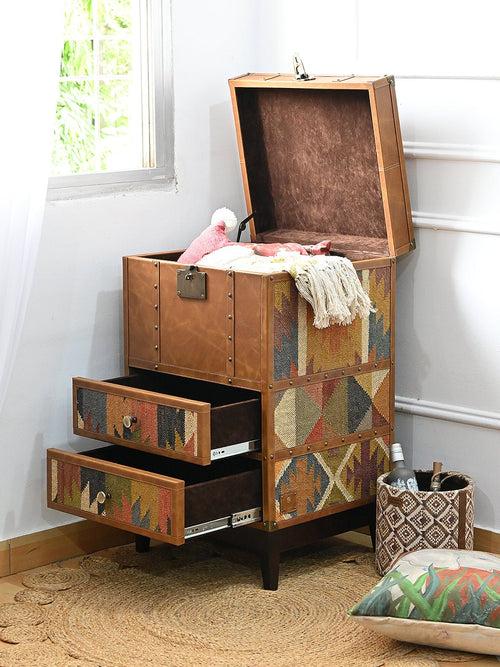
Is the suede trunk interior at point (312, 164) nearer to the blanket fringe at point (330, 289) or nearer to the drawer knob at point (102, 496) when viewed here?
the blanket fringe at point (330, 289)

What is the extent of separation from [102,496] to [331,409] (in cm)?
62

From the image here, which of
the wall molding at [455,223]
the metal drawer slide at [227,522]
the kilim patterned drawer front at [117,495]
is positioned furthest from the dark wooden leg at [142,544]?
the wall molding at [455,223]

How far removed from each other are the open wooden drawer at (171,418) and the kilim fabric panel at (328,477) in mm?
140

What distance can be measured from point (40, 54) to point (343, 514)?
1398mm

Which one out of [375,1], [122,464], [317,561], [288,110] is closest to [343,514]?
[317,561]

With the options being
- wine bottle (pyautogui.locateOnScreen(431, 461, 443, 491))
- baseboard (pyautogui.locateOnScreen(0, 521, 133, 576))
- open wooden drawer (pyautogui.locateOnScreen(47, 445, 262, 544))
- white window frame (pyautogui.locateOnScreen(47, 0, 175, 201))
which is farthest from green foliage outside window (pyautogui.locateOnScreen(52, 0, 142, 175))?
wine bottle (pyautogui.locateOnScreen(431, 461, 443, 491))

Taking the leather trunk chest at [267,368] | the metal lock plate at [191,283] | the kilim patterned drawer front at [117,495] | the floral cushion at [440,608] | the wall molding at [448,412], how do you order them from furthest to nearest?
1. the wall molding at [448,412]
2. the metal lock plate at [191,283]
3. the leather trunk chest at [267,368]
4. the kilim patterned drawer front at [117,495]
5. the floral cushion at [440,608]

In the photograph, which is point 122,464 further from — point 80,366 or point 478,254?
point 478,254

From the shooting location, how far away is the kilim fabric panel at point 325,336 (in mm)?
2791

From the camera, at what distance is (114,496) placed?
277 centimetres

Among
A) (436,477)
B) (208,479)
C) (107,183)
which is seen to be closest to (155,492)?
(208,479)

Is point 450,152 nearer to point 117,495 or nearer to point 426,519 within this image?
point 426,519

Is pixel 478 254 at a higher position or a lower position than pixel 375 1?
lower

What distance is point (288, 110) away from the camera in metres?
3.21
